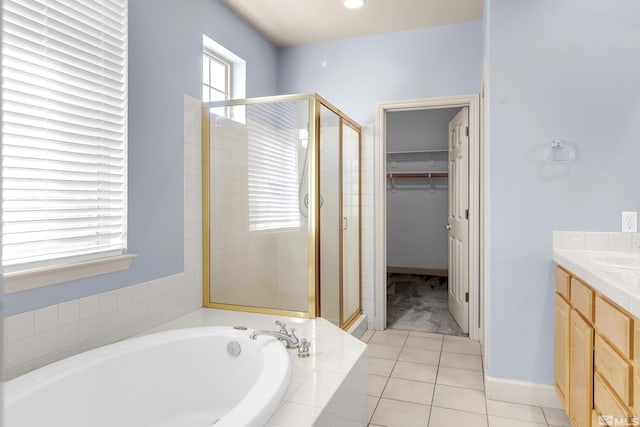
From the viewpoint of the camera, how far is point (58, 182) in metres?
1.87

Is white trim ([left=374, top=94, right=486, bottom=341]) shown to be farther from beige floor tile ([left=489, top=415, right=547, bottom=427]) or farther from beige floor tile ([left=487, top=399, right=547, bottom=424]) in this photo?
beige floor tile ([left=489, top=415, right=547, bottom=427])

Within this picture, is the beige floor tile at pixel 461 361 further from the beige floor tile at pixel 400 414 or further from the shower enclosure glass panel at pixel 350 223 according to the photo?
the shower enclosure glass panel at pixel 350 223

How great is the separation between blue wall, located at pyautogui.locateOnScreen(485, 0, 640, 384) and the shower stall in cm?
109

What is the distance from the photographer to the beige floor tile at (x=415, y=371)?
8.98ft

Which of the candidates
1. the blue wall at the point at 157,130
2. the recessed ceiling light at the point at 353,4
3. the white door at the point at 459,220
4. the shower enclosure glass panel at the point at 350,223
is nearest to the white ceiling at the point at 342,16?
the recessed ceiling light at the point at 353,4

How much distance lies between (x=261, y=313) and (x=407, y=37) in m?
2.66

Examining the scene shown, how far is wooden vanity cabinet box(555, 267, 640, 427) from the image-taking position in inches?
53.4

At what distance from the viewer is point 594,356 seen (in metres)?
1.70

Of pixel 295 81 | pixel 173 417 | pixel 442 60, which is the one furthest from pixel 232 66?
pixel 173 417

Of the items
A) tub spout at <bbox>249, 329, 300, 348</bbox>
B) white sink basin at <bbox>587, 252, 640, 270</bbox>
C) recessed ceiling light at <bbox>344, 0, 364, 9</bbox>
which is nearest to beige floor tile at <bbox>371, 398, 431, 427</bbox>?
tub spout at <bbox>249, 329, 300, 348</bbox>

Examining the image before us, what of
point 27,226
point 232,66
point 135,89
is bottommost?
point 27,226

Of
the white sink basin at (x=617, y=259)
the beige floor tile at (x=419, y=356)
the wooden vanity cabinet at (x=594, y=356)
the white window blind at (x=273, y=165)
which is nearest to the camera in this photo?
the wooden vanity cabinet at (x=594, y=356)

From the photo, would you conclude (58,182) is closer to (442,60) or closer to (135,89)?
(135,89)

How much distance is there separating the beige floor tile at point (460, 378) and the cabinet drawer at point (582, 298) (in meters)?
0.97
